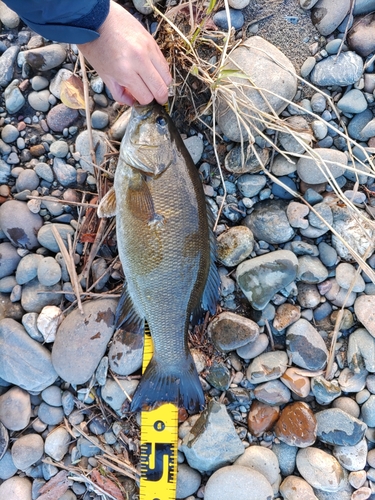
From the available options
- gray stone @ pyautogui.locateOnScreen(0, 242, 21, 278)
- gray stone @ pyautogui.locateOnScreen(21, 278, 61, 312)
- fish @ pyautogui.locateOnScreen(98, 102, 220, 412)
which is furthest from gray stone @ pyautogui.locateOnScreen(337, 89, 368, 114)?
gray stone @ pyautogui.locateOnScreen(0, 242, 21, 278)

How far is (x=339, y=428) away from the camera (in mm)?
2914

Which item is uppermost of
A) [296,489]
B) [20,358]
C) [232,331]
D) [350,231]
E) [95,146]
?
[95,146]

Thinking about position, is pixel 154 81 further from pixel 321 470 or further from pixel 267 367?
pixel 321 470

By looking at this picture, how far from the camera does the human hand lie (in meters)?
2.18

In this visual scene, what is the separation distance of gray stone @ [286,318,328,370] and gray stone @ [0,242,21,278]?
213 cm

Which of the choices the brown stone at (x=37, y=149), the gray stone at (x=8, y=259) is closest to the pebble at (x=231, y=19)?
the brown stone at (x=37, y=149)

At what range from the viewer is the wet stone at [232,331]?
2.91 meters

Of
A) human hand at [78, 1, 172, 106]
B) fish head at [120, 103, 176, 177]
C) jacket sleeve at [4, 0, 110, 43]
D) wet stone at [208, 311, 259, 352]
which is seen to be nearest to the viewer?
jacket sleeve at [4, 0, 110, 43]

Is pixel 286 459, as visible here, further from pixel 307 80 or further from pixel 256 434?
pixel 307 80

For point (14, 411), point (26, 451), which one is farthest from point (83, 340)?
point (26, 451)

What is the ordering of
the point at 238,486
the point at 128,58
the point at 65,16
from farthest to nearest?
the point at 238,486 → the point at 128,58 → the point at 65,16

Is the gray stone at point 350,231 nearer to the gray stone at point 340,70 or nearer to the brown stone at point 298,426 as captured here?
the gray stone at point 340,70

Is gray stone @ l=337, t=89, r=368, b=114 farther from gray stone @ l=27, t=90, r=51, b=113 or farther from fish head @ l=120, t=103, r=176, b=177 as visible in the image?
gray stone @ l=27, t=90, r=51, b=113

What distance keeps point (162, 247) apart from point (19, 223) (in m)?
1.17
